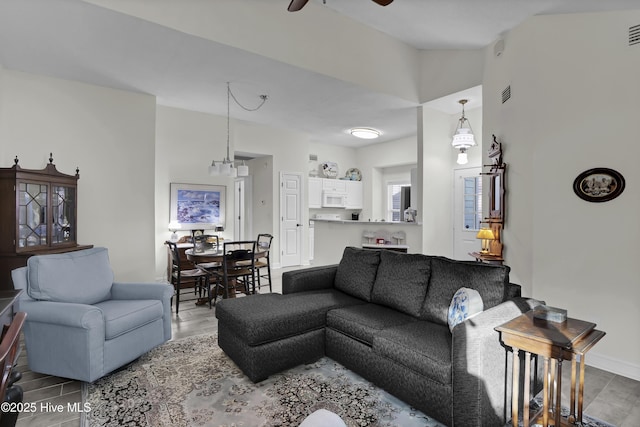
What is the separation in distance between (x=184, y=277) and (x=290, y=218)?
3.07 meters

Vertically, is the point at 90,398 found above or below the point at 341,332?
below

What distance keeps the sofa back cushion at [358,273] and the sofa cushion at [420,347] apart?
700 millimetres

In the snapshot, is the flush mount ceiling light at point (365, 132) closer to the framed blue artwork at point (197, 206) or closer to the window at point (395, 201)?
the window at point (395, 201)

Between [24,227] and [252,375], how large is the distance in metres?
3.23

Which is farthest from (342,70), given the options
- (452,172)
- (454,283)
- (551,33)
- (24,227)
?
(24,227)

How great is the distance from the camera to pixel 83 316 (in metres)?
2.31

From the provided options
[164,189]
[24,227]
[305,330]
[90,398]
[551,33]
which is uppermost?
[551,33]

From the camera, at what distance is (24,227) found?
12.2 ft

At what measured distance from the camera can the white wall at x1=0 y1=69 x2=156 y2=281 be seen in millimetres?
4117

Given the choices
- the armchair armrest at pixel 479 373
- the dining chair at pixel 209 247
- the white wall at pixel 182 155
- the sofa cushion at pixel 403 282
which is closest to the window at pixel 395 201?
the white wall at pixel 182 155

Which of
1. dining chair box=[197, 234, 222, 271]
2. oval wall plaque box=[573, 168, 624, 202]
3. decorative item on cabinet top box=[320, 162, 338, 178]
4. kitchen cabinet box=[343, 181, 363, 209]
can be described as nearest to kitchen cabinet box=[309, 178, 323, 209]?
decorative item on cabinet top box=[320, 162, 338, 178]

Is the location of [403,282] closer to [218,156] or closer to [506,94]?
[506,94]

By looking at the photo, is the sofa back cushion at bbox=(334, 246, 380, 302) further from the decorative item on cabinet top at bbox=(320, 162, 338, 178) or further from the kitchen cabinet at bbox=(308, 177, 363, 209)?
the decorative item on cabinet top at bbox=(320, 162, 338, 178)

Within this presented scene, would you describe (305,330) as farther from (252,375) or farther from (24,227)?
(24,227)
